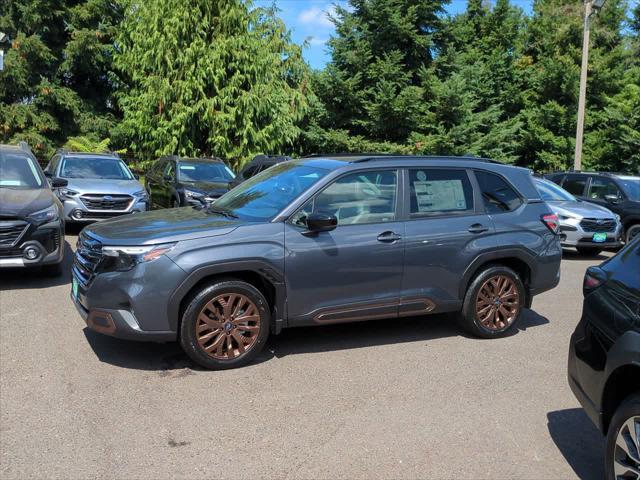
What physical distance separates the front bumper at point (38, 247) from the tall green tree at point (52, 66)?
713 inches

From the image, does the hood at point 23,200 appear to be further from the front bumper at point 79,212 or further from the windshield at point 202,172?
the windshield at point 202,172

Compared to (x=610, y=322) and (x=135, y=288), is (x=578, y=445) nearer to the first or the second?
(x=610, y=322)

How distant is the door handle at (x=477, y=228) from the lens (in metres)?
5.98

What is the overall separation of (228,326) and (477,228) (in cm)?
268

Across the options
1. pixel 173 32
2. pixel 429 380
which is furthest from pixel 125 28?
pixel 429 380

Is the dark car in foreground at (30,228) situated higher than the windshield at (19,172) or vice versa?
the windshield at (19,172)

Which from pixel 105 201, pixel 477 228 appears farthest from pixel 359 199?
pixel 105 201

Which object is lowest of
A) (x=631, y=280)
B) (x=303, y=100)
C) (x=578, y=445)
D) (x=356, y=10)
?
(x=578, y=445)

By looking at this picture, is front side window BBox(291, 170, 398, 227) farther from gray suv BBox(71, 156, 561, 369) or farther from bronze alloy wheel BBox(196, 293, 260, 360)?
bronze alloy wheel BBox(196, 293, 260, 360)

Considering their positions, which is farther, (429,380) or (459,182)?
(459,182)

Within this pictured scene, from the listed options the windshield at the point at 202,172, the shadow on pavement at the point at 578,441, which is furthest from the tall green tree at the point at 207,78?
the shadow on pavement at the point at 578,441

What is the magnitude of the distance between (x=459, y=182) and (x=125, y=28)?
20213 millimetres

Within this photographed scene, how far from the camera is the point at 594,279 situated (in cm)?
352

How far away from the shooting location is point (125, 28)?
74.7ft
